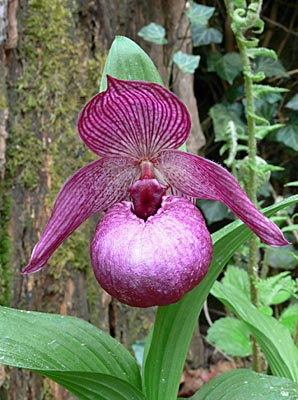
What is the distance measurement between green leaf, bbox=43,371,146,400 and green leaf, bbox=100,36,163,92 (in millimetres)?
422

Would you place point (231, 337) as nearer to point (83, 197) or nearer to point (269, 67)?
point (83, 197)

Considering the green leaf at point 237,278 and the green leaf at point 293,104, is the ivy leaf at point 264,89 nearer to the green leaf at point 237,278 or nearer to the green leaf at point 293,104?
the green leaf at point 237,278

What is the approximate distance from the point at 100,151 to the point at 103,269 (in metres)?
0.21

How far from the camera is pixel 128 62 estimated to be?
29.2 inches

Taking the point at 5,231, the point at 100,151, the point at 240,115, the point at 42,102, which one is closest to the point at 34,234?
the point at 5,231

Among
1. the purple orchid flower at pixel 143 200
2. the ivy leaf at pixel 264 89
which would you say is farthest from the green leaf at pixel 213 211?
the purple orchid flower at pixel 143 200

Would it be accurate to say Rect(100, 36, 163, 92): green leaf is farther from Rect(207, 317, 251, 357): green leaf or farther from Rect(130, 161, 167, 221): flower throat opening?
Rect(207, 317, 251, 357): green leaf

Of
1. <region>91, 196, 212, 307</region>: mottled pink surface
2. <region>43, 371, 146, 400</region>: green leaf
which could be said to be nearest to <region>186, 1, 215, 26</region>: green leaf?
<region>91, 196, 212, 307</region>: mottled pink surface

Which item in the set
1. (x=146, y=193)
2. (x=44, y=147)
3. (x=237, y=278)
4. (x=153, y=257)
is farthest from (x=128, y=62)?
(x=237, y=278)

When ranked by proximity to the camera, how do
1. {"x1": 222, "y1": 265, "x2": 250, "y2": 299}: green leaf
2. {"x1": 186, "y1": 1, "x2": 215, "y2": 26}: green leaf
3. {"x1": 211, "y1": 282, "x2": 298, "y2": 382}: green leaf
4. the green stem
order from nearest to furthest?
{"x1": 211, "y1": 282, "x2": 298, "y2": 382}: green leaf
the green stem
{"x1": 222, "y1": 265, "x2": 250, "y2": 299}: green leaf
{"x1": 186, "y1": 1, "x2": 215, "y2": 26}: green leaf

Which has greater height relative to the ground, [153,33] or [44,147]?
[153,33]

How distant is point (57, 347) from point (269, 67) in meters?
1.68

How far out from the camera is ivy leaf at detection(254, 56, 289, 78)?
2.04 metres

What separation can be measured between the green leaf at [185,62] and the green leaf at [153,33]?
0.07 meters
